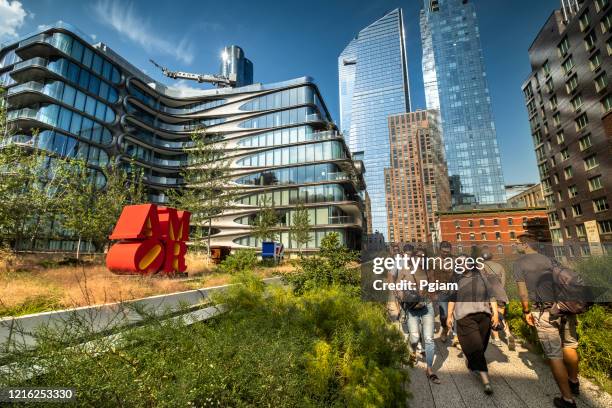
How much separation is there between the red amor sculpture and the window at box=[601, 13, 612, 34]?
4402cm

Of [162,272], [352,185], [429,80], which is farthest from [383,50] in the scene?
[162,272]

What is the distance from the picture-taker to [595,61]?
31453 millimetres

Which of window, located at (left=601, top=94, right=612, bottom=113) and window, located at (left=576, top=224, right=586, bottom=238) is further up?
window, located at (left=601, top=94, right=612, bottom=113)

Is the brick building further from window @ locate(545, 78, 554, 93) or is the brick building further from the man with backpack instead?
the man with backpack

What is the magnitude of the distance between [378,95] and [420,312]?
17637cm

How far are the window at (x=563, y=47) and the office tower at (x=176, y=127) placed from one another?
30.9 metres

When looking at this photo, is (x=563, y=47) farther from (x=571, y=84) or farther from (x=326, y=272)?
(x=326, y=272)

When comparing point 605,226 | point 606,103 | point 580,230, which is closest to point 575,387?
point 605,226

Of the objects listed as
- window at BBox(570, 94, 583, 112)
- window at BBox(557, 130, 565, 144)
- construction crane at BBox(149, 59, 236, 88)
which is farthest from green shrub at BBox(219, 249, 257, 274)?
construction crane at BBox(149, 59, 236, 88)

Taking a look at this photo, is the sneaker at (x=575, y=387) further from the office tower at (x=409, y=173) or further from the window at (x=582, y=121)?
the office tower at (x=409, y=173)

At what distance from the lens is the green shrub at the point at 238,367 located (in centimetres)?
208

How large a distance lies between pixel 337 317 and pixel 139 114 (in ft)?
161

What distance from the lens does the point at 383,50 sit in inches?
6634

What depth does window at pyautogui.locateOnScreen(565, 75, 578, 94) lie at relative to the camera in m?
35.1
